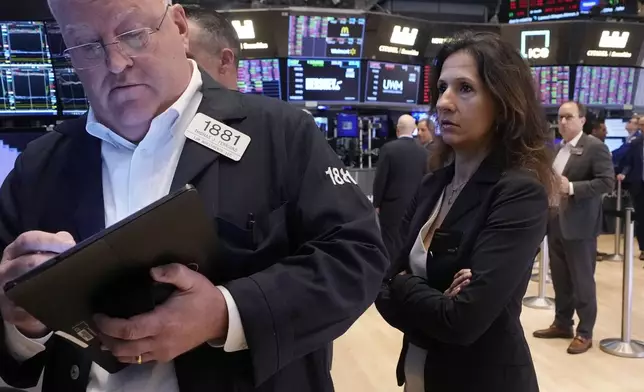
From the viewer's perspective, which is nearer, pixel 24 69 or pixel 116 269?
pixel 116 269

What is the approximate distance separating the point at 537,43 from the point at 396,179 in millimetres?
4166

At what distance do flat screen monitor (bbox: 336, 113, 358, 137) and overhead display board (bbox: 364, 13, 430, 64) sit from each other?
2.71 feet

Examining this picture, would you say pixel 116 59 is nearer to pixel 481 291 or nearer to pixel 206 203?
pixel 206 203

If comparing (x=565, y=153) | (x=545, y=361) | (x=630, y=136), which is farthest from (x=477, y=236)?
(x=630, y=136)

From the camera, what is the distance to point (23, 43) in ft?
8.55

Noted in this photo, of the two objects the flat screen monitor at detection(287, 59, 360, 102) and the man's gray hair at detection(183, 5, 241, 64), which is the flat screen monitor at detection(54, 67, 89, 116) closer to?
the man's gray hair at detection(183, 5, 241, 64)

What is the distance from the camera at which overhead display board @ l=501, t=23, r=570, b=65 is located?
8062 millimetres

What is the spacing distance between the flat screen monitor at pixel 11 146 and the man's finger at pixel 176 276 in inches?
76.1

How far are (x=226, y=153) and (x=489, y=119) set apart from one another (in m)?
1.06

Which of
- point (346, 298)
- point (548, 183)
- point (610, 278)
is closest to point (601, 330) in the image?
point (610, 278)

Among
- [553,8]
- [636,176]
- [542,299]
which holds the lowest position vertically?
[542,299]

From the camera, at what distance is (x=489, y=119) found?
181 centimetres

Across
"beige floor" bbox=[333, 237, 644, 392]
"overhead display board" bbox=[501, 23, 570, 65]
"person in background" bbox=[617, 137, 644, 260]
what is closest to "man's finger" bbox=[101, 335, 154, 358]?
"beige floor" bbox=[333, 237, 644, 392]

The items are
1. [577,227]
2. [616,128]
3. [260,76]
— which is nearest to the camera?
[577,227]
